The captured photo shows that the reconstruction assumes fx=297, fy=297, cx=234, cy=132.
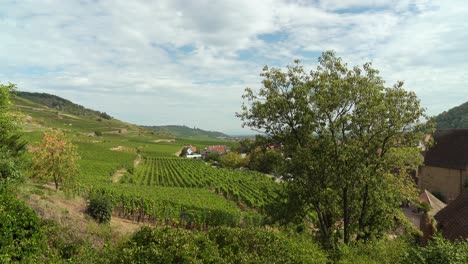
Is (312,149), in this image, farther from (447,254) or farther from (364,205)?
(447,254)

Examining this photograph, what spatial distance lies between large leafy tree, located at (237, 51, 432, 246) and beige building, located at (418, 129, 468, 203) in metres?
29.5

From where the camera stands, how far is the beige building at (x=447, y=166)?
3866cm

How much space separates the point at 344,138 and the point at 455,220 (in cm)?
1004

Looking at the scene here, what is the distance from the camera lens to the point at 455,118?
292 feet

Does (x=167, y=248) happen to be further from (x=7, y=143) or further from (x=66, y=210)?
(x=7, y=143)

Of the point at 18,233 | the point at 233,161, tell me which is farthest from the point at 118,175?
the point at 18,233

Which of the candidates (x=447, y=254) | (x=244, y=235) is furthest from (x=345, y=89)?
(x=244, y=235)

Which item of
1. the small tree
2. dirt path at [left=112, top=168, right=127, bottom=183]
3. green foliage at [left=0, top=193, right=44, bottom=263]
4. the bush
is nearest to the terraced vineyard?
dirt path at [left=112, top=168, right=127, bottom=183]

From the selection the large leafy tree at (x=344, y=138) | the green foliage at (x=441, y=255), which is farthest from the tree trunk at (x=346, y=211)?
the green foliage at (x=441, y=255)

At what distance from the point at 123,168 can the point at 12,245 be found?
5518 cm

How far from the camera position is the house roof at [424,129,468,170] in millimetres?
38969

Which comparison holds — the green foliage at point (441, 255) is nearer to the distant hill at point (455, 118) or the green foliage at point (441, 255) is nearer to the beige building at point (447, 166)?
the beige building at point (447, 166)

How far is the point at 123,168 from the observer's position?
6041cm

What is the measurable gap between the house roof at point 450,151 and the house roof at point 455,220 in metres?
21.9
